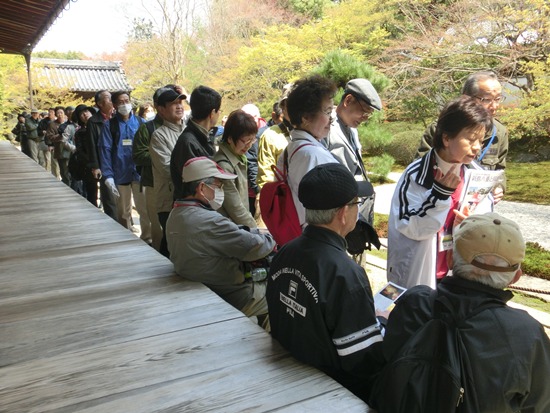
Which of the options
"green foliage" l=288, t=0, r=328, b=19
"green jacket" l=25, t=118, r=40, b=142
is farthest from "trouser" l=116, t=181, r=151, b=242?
"green foliage" l=288, t=0, r=328, b=19

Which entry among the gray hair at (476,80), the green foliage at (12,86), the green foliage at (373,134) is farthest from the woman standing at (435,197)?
the green foliage at (12,86)

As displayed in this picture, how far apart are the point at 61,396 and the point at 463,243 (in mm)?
1359

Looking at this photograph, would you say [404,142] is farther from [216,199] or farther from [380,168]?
[216,199]

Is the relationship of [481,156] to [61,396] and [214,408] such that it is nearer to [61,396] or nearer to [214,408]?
[214,408]

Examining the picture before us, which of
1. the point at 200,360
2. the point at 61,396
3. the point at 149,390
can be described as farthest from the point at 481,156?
the point at 61,396

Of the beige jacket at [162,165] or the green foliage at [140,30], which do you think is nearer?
the beige jacket at [162,165]

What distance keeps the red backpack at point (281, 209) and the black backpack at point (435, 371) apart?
3.96ft

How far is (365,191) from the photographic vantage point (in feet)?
7.00

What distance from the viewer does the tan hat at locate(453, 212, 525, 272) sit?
1243 mm

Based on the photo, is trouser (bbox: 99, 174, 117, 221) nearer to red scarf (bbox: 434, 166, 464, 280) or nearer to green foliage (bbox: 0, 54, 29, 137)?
red scarf (bbox: 434, 166, 464, 280)

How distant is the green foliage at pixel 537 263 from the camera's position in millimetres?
4602

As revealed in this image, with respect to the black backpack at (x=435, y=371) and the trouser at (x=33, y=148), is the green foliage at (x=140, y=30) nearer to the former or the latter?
the trouser at (x=33, y=148)

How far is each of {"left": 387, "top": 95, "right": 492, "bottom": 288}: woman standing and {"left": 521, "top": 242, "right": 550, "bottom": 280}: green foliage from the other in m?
2.68

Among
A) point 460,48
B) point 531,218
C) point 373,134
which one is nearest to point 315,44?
point 373,134
